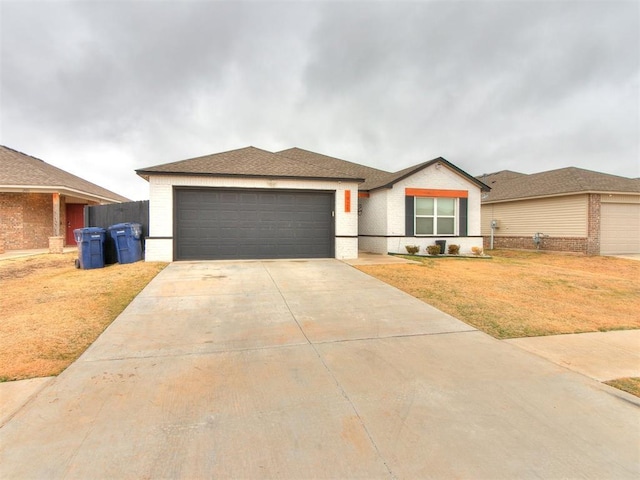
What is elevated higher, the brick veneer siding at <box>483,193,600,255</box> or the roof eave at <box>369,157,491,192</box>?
the roof eave at <box>369,157,491,192</box>

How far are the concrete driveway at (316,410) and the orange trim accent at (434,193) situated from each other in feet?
→ 33.6

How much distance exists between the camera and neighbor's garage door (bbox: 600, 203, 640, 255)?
1628 centimetres

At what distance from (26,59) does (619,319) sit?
19.8 meters

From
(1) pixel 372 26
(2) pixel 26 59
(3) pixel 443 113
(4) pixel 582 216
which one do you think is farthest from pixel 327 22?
(4) pixel 582 216

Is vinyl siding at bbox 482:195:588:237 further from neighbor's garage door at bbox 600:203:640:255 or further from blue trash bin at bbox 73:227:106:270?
blue trash bin at bbox 73:227:106:270

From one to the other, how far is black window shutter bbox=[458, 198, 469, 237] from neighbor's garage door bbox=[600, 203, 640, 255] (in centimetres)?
760

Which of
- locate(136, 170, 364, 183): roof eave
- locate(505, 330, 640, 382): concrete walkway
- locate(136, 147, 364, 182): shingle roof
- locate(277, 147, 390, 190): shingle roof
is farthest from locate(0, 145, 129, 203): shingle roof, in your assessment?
locate(505, 330, 640, 382): concrete walkway

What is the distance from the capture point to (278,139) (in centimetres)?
2334

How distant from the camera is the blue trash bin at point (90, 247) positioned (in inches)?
385

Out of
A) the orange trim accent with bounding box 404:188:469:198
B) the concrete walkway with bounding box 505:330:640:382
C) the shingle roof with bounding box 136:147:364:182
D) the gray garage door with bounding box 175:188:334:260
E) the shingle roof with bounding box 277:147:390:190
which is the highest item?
the shingle roof with bounding box 277:147:390:190

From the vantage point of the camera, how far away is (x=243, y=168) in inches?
459

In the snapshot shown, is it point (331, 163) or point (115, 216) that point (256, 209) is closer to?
point (115, 216)

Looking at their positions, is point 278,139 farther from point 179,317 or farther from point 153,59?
point 179,317

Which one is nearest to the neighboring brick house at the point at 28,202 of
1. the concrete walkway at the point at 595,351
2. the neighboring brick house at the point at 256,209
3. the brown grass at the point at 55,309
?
the brown grass at the point at 55,309
